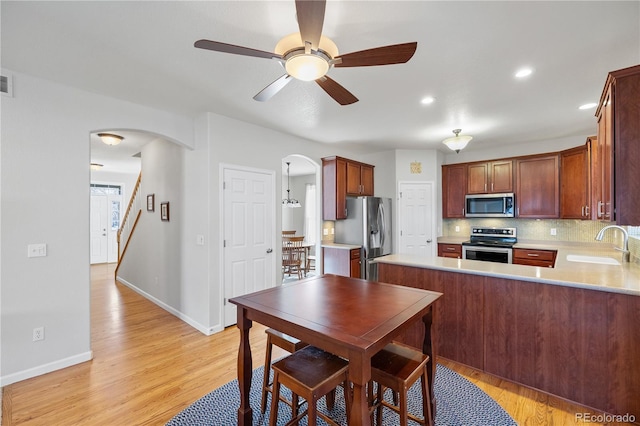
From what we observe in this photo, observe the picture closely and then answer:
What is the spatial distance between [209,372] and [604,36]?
3.96m

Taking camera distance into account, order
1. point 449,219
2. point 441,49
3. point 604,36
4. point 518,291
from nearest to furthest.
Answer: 1. point 604,36
2. point 441,49
3. point 518,291
4. point 449,219

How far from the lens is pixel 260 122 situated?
12.3 feet

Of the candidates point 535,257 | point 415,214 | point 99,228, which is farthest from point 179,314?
point 99,228

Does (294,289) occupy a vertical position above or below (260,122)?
below

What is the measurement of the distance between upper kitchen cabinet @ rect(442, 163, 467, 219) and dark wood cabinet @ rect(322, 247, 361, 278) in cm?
201

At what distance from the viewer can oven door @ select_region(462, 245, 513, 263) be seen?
4.43m

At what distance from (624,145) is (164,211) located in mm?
4859

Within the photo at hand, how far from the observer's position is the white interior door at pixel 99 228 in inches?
309

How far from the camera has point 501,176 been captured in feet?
16.2

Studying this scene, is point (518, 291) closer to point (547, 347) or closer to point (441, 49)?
point (547, 347)

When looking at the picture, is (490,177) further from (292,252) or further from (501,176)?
(292,252)

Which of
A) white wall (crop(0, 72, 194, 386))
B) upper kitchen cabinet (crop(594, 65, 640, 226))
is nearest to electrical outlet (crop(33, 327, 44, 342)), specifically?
white wall (crop(0, 72, 194, 386))

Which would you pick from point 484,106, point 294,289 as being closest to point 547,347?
point 294,289

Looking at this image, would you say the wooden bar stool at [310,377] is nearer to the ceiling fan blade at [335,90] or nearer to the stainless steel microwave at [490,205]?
the ceiling fan blade at [335,90]
